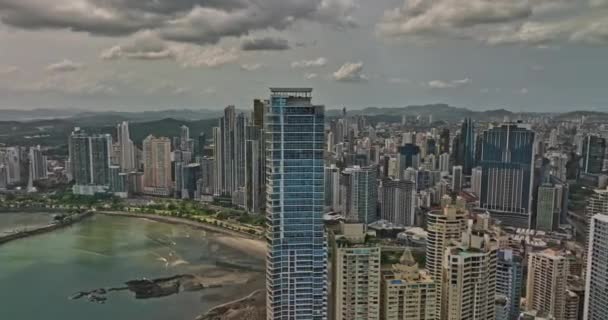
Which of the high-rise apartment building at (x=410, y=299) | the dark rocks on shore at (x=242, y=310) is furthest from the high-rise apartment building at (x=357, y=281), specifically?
the dark rocks on shore at (x=242, y=310)

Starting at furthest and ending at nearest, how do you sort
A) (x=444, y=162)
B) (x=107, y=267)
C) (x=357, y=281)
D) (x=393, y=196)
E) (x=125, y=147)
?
(x=125, y=147), (x=444, y=162), (x=393, y=196), (x=107, y=267), (x=357, y=281)

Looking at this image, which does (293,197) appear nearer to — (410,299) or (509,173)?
(410,299)

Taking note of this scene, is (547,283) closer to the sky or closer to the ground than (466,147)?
closer to the ground

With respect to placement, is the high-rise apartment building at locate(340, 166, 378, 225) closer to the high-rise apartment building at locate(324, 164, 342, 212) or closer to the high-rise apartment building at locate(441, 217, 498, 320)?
the high-rise apartment building at locate(324, 164, 342, 212)

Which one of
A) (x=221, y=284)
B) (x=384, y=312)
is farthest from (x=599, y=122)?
(x=221, y=284)

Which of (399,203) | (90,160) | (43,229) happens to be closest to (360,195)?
(399,203)
